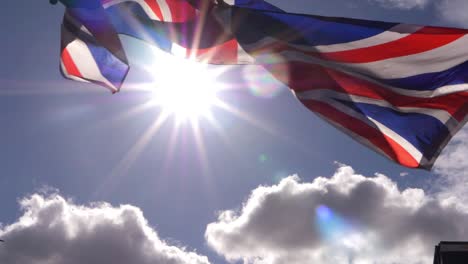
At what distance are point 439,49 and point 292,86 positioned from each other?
7.18 ft

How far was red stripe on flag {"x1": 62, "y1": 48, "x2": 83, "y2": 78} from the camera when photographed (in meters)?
8.75

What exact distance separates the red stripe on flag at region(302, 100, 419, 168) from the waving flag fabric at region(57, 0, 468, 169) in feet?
0.05

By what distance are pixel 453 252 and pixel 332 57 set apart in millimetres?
34058

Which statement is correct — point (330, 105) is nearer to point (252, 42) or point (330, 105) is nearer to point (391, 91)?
point (391, 91)

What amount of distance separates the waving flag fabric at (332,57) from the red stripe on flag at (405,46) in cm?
1

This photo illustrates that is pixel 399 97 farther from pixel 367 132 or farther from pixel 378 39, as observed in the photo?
pixel 378 39

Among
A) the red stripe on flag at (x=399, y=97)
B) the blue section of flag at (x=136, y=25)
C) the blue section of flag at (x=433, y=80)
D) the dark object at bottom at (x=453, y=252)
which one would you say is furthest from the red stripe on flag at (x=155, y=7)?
the dark object at bottom at (x=453, y=252)

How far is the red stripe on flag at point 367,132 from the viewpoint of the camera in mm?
6902

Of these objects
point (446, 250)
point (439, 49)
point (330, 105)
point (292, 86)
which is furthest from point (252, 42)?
point (446, 250)

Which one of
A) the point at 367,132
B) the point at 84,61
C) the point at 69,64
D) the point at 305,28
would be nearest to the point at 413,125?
the point at 367,132

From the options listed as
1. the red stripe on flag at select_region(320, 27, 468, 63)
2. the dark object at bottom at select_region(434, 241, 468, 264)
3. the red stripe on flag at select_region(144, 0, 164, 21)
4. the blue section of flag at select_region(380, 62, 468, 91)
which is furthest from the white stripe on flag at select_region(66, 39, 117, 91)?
the dark object at bottom at select_region(434, 241, 468, 264)

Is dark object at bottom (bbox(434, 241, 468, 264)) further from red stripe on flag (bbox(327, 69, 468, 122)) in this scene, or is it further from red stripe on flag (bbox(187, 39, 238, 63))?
red stripe on flag (bbox(187, 39, 238, 63))

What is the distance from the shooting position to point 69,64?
878 centimetres

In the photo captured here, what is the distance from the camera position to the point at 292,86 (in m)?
7.88
